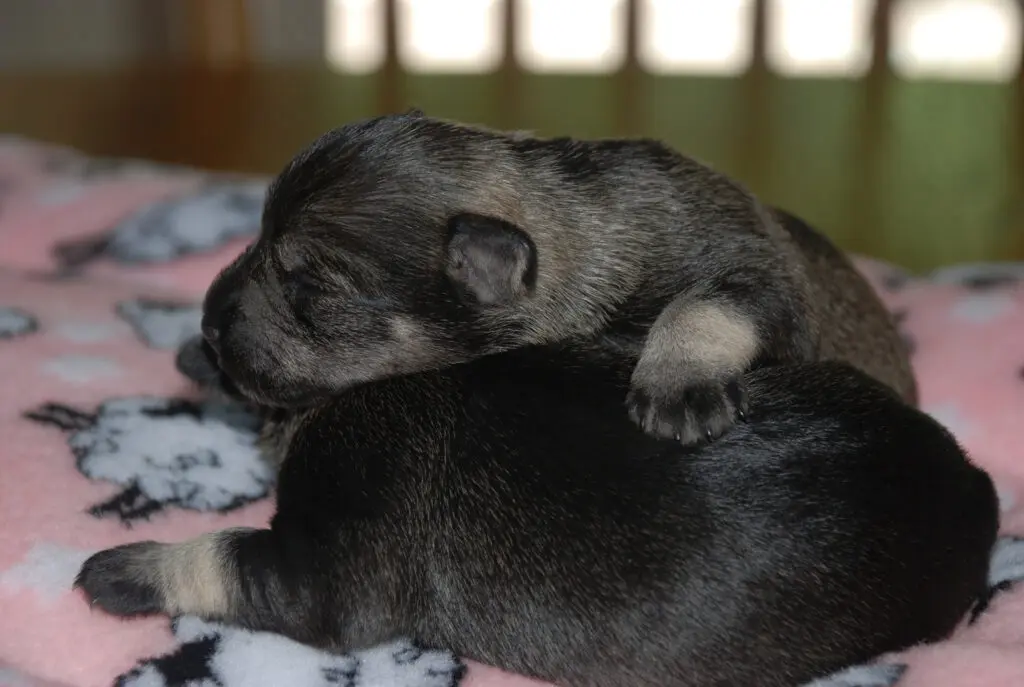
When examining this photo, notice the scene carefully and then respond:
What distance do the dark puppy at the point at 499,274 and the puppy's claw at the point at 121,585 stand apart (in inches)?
13.2

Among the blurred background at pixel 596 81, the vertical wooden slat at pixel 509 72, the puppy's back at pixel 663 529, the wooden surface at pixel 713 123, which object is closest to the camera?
the puppy's back at pixel 663 529

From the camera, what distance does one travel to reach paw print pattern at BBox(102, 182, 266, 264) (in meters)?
3.30

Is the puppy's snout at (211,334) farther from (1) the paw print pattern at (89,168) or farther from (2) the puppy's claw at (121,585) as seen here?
(1) the paw print pattern at (89,168)

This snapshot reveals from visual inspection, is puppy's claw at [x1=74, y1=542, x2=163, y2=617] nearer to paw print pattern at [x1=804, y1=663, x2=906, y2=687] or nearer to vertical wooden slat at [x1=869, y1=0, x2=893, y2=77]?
paw print pattern at [x1=804, y1=663, x2=906, y2=687]

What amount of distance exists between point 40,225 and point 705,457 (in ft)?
8.01

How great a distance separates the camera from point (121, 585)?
1.81 meters

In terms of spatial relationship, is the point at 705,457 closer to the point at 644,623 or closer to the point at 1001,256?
the point at 644,623

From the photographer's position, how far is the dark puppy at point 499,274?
1885 millimetres

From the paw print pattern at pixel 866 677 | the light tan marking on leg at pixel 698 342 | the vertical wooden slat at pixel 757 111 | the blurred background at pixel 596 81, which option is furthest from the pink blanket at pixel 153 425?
the vertical wooden slat at pixel 757 111

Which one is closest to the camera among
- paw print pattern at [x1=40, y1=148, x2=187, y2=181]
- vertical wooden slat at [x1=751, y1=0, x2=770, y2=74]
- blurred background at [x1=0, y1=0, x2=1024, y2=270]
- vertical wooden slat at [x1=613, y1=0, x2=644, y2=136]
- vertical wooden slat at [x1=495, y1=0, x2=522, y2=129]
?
paw print pattern at [x1=40, y1=148, x2=187, y2=181]

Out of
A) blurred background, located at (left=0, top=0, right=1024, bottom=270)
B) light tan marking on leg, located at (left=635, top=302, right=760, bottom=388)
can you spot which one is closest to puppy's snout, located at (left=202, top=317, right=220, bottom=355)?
light tan marking on leg, located at (left=635, top=302, right=760, bottom=388)

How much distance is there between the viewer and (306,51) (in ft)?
23.1

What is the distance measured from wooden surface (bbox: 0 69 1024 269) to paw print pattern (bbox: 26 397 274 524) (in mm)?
3198

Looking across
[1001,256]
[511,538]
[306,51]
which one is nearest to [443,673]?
[511,538]
